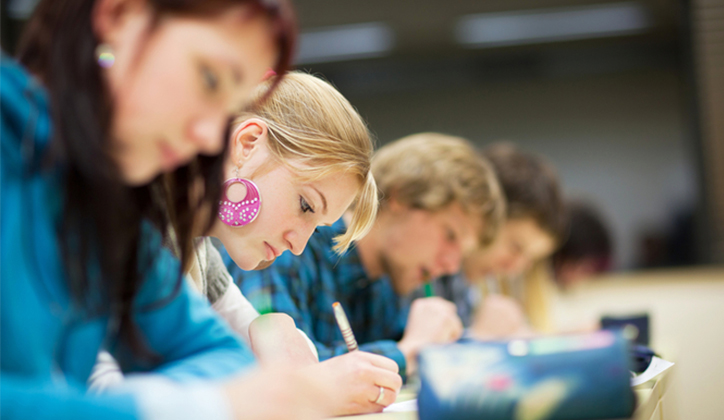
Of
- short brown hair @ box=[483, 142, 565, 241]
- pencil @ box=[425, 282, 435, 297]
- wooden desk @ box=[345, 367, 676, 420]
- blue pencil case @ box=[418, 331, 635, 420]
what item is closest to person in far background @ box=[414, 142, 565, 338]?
short brown hair @ box=[483, 142, 565, 241]

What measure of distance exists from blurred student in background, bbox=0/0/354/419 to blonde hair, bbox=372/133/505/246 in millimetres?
759

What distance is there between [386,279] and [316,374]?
69 centimetres

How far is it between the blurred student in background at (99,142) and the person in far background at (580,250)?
2.04 meters

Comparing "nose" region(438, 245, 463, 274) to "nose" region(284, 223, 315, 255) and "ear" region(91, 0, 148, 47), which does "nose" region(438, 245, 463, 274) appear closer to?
"nose" region(284, 223, 315, 255)

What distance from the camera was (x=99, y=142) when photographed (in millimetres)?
414

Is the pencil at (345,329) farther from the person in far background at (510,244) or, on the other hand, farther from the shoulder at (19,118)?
the person in far background at (510,244)

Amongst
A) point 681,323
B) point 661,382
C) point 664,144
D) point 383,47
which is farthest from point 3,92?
point 664,144

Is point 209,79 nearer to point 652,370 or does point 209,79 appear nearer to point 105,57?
point 105,57

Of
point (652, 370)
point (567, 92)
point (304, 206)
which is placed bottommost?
point (652, 370)

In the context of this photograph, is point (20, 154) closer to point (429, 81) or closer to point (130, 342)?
point (130, 342)

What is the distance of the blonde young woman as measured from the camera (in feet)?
2.29

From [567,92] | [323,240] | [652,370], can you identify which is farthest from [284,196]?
[567,92]

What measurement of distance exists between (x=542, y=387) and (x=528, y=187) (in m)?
1.21

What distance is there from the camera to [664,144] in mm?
3902
